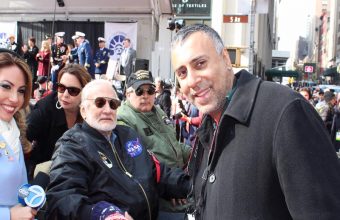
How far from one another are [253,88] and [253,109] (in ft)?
0.38

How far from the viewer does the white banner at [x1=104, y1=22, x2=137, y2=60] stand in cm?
1516

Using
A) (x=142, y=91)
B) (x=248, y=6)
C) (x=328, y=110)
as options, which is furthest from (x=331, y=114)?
(x=142, y=91)

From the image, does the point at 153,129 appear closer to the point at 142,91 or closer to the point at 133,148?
the point at 142,91

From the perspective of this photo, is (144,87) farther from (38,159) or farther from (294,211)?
(294,211)

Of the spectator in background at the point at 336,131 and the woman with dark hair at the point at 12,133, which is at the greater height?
the woman with dark hair at the point at 12,133

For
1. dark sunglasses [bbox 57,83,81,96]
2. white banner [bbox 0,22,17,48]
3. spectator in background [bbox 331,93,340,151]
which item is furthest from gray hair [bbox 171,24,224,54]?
white banner [bbox 0,22,17,48]

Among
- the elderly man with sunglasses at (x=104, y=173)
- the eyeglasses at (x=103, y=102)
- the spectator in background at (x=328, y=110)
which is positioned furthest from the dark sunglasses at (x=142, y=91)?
the spectator in background at (x=328, y=110)

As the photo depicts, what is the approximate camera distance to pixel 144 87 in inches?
161

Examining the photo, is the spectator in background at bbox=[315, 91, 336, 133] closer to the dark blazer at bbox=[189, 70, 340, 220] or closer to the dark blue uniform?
the dark blue uniform

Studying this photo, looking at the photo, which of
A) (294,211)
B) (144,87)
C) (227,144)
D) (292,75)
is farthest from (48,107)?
(292,75)

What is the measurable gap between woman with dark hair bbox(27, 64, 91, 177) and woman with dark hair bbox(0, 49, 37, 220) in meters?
1.29

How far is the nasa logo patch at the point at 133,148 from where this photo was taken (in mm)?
2883

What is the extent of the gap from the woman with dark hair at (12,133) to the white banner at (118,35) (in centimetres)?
1308

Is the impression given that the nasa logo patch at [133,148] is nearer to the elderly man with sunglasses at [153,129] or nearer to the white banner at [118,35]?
the elderly man with sunglasses at [153,129]
